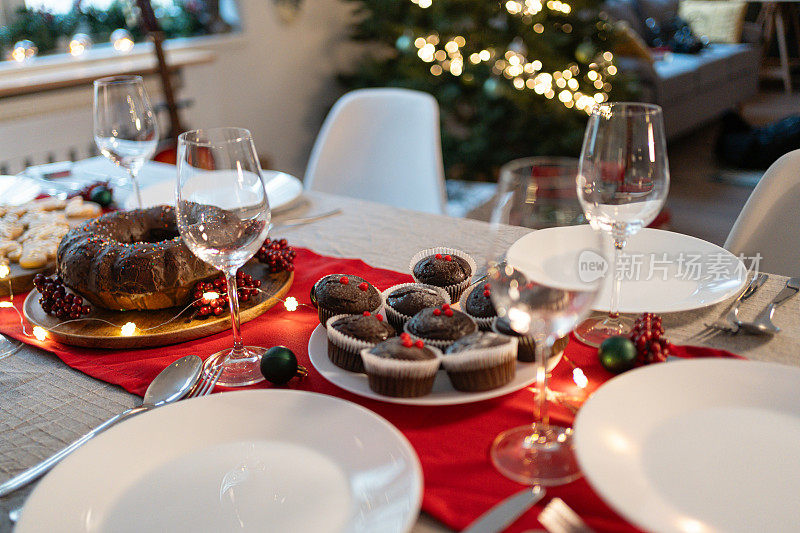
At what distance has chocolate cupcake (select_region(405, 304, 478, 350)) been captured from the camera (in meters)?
0.75

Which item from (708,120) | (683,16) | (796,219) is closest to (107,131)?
(796,219)

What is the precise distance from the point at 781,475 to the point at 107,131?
116cm

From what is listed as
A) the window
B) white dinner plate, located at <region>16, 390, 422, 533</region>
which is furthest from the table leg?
white dinner plate, located at <region>16, 390, 422, 533</region>

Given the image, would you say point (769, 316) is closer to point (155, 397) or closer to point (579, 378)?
point (579, 378)

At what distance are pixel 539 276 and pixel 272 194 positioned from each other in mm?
1003

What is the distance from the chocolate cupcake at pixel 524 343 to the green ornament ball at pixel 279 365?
0.77ft

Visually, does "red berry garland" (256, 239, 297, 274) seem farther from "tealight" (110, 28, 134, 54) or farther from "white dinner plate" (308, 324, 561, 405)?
"tealight" (110, 28, 134, 54)

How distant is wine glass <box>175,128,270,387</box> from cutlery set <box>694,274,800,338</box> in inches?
22.5

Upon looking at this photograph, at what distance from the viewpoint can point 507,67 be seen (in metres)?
3.35

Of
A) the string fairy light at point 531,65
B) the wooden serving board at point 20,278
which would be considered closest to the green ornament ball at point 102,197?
the wooden serving board at point 20,278

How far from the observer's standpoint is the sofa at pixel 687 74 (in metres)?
5.21

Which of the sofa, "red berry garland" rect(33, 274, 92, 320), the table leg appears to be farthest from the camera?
the table leg

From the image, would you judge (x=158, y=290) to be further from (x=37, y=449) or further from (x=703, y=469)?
(x=703, y=469)

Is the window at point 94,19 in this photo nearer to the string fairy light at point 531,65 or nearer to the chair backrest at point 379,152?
the string fairy light at point 531,65
